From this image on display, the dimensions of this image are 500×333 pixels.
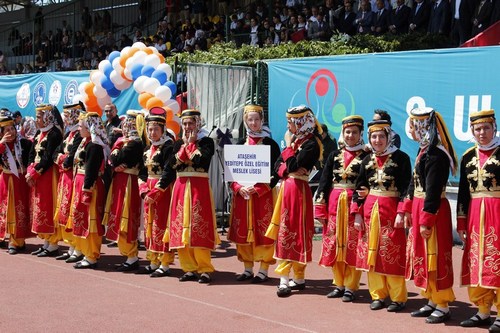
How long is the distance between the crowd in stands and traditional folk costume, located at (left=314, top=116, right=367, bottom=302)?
6891mm

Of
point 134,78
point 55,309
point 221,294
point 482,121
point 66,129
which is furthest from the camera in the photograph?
point 134,78

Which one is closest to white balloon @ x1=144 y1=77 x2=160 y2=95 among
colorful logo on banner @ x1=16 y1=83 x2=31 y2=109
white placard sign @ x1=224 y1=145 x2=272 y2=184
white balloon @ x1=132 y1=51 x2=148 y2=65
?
white balloon @ x1=132 y1=51 x2=148 y2=65

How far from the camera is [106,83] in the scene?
38.5 feet

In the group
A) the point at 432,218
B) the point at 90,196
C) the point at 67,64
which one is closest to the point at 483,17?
the point at 90,196

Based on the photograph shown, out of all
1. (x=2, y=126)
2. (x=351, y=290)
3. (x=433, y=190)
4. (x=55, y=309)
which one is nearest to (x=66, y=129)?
(x=2, y=126)

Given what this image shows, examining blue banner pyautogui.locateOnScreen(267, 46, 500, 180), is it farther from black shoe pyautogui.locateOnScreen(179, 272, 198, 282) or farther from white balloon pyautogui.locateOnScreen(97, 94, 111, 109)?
black shoe pyautogui.locateOnScreen(179, 272, 198, 282)

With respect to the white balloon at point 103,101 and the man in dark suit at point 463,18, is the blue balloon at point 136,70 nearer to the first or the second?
the white balloon at point 103,101

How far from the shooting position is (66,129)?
10367 mm

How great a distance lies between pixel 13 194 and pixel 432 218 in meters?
6.26

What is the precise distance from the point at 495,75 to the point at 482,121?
399 cm

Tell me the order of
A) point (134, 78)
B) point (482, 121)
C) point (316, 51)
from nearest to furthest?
point (482, 121) < point (134, 78) < point (316, 51)

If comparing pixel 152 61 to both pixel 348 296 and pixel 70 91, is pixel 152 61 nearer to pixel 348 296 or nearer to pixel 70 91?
pixel 348 296

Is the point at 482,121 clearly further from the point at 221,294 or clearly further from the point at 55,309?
the point at 55,309

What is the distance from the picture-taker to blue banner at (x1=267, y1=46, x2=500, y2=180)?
10656 mm
